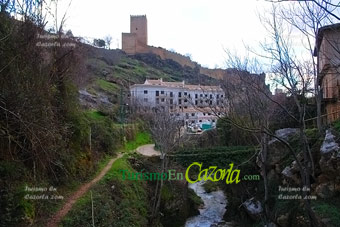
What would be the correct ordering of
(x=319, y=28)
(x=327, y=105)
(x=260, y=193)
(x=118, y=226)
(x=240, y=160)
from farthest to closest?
(x=327, y=105)
(x=240, y=160)
(x=260, y=193)
(x=118, y=226)
(x=319, y=28)

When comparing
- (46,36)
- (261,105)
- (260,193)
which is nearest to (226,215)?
(260,193)

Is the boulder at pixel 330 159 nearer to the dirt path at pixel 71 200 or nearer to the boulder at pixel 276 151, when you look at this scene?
the boulder at pixel 276 151

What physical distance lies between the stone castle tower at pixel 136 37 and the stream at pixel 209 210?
45.4 meters

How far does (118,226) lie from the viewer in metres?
8.23

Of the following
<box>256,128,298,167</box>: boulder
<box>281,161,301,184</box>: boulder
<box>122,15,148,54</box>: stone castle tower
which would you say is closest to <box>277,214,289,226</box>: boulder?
<box>281,161,301,184</box>: boulder

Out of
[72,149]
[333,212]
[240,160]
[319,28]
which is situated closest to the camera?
[319,28]

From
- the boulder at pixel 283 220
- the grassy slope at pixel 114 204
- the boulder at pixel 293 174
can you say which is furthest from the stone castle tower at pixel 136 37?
the boulder at pixel 283 220

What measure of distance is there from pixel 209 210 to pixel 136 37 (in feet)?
168

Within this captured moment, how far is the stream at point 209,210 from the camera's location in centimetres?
1338

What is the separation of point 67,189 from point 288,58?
774 cm

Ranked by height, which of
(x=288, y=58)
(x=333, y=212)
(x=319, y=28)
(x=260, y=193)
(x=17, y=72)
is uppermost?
(x=319, y=28)

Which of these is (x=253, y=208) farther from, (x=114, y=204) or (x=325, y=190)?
(x=114, y=204)

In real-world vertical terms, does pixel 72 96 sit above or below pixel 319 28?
below

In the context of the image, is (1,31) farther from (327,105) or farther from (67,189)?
(327,105)
